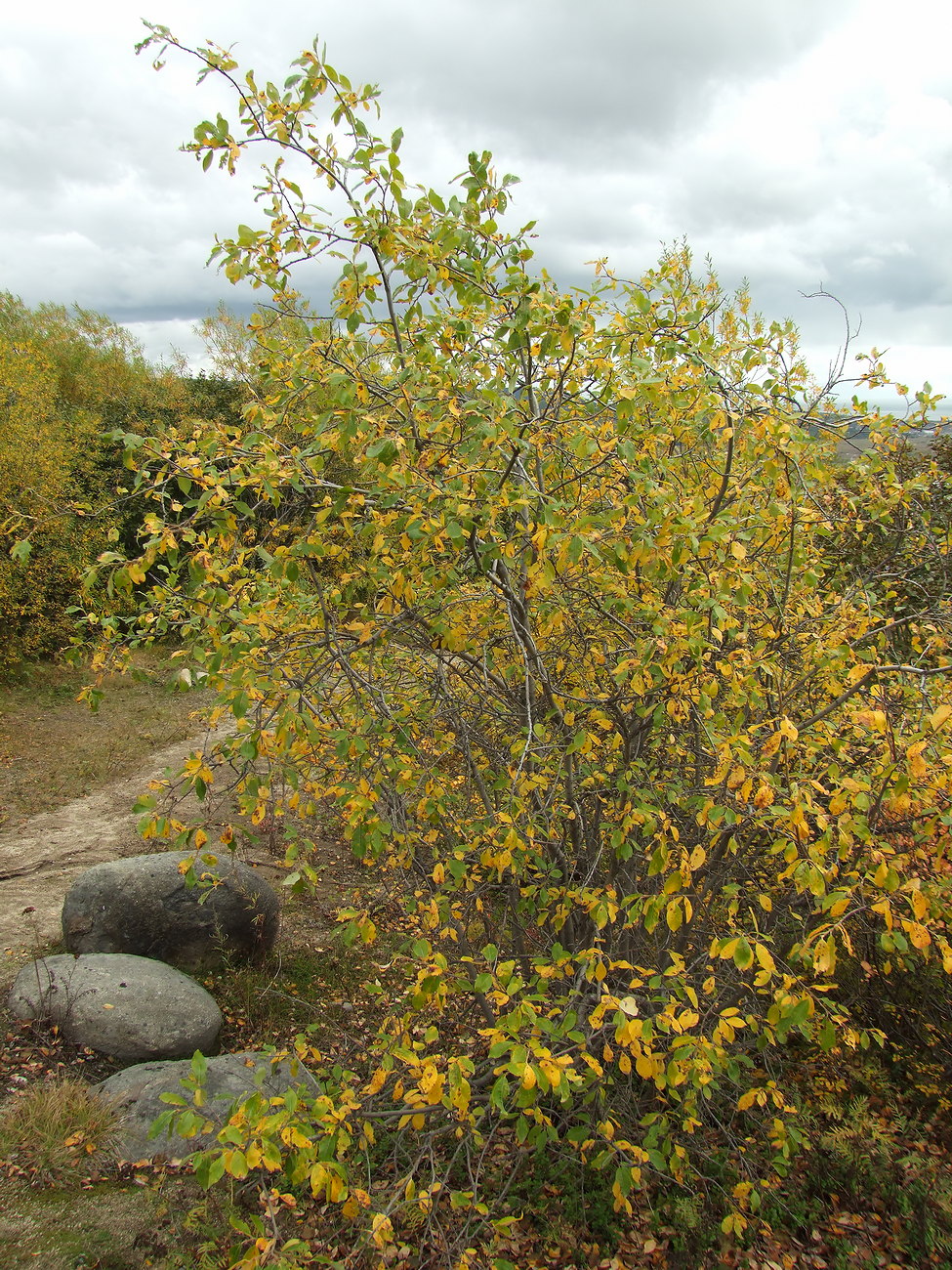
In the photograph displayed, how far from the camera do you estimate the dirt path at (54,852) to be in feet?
20.2

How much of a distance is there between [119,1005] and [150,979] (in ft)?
0.82

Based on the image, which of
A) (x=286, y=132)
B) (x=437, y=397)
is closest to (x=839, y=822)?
(x=437, y=397)

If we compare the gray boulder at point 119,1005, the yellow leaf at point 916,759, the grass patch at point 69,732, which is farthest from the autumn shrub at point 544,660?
the grass patch at point 69,732

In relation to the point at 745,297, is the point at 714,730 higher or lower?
lower

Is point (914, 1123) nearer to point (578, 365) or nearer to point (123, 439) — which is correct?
point (578, 365)

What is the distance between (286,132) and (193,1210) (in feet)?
14.4

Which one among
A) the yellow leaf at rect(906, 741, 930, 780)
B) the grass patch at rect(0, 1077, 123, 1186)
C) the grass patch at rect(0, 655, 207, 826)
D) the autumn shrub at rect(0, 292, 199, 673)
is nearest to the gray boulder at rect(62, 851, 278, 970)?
the grass patch at rect(0, 1077, 123, 1186)

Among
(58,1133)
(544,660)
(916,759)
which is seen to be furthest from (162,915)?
(916,759)

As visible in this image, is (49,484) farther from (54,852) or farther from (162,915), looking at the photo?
(162,915)

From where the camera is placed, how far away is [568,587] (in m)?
3.21

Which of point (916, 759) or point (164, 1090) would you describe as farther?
point (164, 1090)

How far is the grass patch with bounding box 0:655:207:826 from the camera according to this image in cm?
930

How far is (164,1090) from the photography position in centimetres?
434

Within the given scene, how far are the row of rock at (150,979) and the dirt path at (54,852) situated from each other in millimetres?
578
